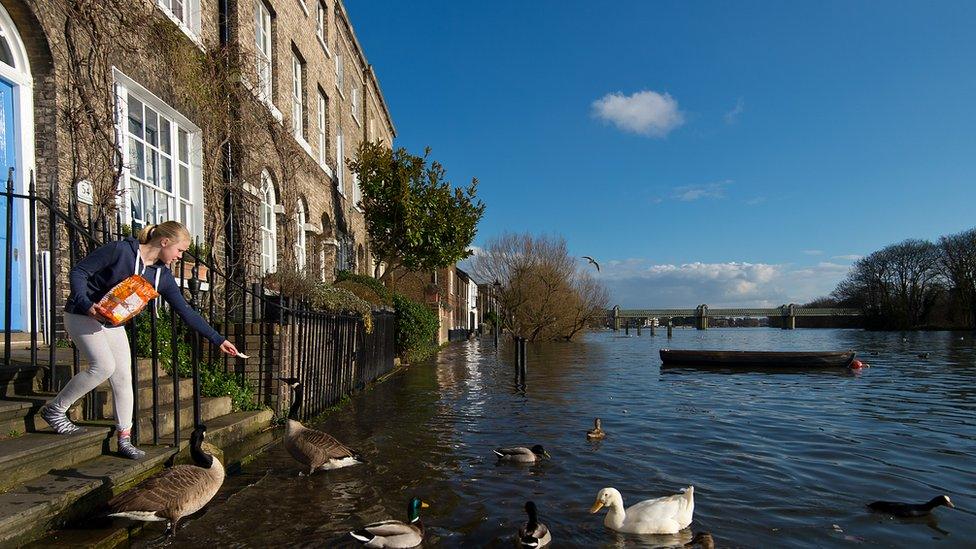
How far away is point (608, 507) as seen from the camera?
527 cm

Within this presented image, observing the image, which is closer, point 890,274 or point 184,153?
point 184,153

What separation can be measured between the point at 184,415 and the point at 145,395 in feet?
1.41

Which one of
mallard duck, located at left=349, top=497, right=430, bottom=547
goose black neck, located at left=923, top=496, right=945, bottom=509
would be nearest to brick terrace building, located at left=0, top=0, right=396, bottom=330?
mallard duck, located at left=349, top=497, right=430, bottom=547

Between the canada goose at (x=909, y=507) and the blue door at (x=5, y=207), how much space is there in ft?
28.9

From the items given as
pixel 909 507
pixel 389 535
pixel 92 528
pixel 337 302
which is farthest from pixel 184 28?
pixel 909 507

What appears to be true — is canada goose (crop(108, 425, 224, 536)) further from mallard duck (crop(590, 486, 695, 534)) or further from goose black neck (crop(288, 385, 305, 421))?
mallard duck (crop(590, 486, 695, 534))

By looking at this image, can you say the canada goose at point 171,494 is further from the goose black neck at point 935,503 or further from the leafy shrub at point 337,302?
the goose black neck at point 935,503

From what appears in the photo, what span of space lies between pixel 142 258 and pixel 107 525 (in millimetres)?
1924

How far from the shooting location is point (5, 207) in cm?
627

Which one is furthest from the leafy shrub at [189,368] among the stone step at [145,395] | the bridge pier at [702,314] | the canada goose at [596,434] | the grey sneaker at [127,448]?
the bridge pier at [702,314]

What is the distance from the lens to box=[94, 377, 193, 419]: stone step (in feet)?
17.2

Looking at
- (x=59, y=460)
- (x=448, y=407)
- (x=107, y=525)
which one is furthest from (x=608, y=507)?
(x=448, y=407)

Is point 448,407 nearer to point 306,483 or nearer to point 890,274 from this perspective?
point 306,483

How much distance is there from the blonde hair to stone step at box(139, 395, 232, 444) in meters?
1.70
